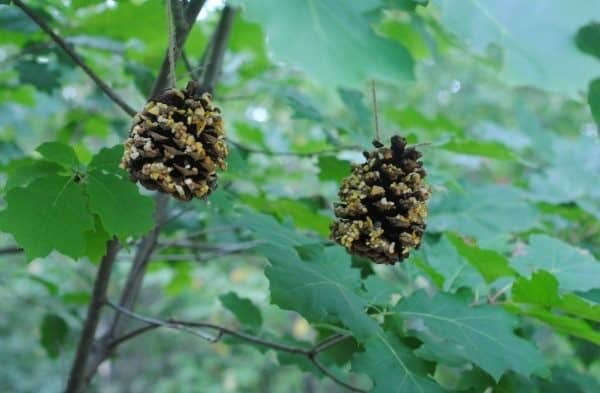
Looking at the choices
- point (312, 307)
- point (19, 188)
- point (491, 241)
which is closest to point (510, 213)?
point (491, 241)

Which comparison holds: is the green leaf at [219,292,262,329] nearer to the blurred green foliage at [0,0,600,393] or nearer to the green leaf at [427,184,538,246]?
the blurred green foliage at [0,0,600,393]

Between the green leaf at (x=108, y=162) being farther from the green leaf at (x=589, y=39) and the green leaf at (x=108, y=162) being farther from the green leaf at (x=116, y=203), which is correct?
the green leaf at (x=589, y=39)

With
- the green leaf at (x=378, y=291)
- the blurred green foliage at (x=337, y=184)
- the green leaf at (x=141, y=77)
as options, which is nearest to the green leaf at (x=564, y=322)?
the blurred green foliage at (x=337, y=184)

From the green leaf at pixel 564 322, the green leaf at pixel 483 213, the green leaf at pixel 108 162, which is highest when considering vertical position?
the green leaf at pixel 108 162

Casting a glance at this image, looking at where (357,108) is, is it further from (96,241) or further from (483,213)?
(96,241)

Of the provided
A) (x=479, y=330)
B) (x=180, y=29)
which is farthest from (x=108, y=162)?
(x=479, y=330)

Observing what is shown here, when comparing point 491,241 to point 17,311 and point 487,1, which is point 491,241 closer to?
point 487,1

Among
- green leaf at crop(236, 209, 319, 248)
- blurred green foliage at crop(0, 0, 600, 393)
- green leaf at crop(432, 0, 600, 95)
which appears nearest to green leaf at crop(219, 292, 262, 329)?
blurred green foliage at crop(0, 0, 600, 393)
